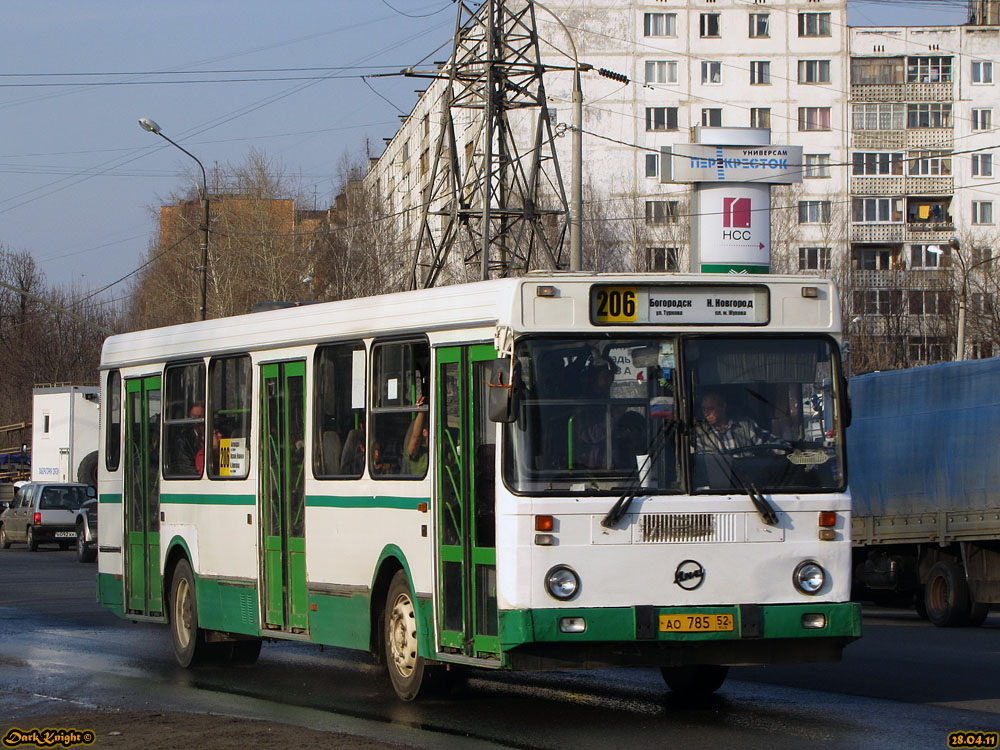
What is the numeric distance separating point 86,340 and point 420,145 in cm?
2374

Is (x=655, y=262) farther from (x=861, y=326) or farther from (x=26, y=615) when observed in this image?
(x=26, y=615)

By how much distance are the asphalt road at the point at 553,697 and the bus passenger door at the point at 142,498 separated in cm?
60

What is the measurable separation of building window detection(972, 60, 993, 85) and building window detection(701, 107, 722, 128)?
13065 mm

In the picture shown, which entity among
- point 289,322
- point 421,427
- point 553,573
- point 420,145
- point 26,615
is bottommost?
point 26,615

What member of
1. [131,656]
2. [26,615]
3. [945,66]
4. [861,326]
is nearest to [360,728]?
[131,656]

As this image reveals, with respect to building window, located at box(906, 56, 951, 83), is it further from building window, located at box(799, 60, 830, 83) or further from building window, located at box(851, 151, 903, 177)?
building window, located at box(799, 60, 830, 83)

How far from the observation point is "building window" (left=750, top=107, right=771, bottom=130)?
78062mm

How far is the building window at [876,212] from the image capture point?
77625 millimetres

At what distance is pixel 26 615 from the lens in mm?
18891

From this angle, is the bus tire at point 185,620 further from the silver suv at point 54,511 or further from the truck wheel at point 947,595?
the silver suv at point 54,511

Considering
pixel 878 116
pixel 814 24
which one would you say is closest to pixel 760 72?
pixel 814 24

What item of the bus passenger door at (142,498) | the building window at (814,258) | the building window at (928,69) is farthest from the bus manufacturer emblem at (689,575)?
the building window at (928,69)

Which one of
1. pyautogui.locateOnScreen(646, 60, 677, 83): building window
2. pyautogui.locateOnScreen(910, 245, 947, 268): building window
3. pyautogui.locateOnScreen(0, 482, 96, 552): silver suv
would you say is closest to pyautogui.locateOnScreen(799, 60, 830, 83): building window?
pyautogui.locateOnScreen(646, 60, 677, 83): building window

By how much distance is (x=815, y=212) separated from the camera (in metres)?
77.4
